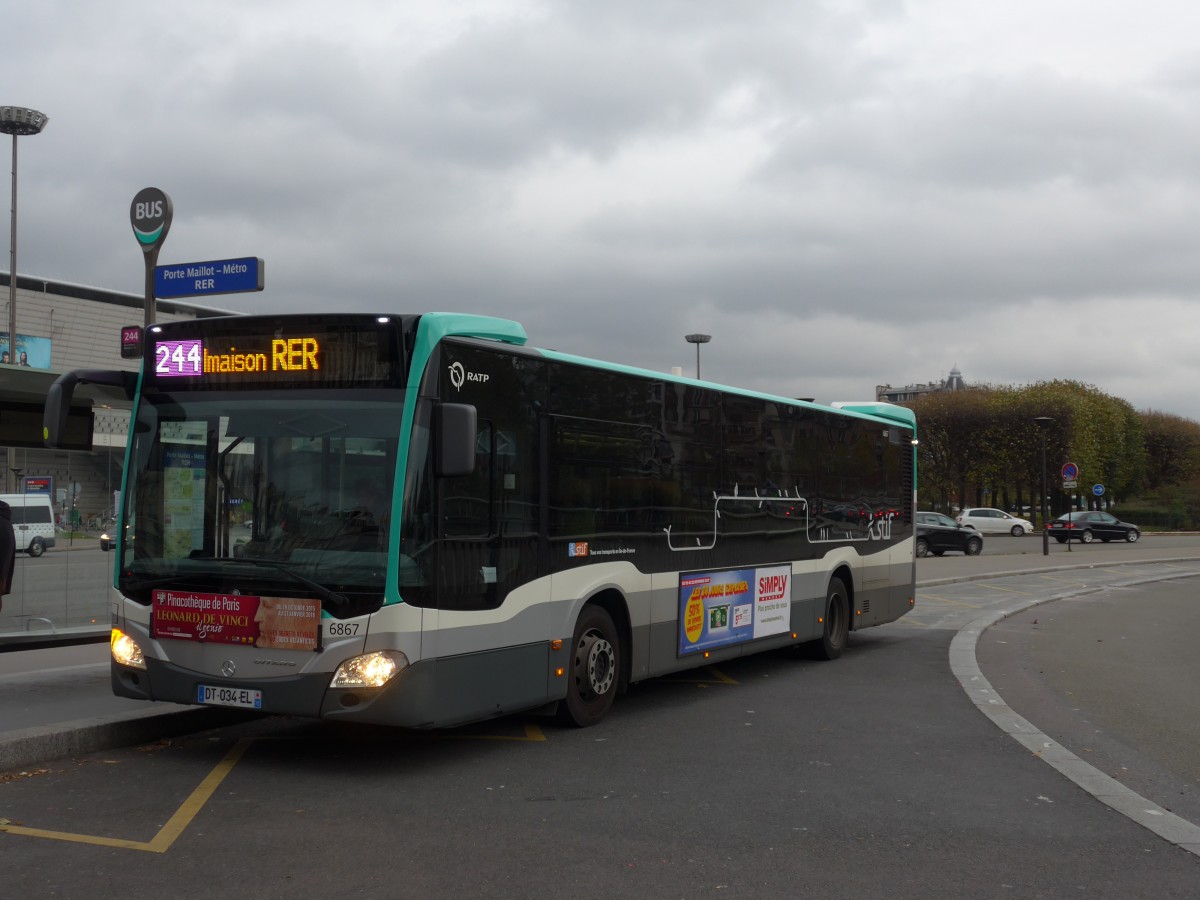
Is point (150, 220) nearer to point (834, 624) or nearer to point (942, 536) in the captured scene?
point (834, 624)

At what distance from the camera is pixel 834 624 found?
1396cm

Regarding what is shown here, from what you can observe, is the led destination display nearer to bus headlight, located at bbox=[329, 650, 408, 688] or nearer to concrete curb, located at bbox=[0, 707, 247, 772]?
bus headlight, located at bbox=[329, 650, 408, 688]

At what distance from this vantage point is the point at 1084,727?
31.8ft

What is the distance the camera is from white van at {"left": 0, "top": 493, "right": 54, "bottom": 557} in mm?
12883

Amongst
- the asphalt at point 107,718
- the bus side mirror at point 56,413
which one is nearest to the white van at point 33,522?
the asphalt at point 107,718

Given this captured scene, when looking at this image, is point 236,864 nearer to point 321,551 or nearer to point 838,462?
point 321,551

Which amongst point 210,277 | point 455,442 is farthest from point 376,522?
point 210,277

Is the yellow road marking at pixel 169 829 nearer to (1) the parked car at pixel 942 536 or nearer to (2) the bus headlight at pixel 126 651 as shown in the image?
(2) the bus headlight at pixel 126 651

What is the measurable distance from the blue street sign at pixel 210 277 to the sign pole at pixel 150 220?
0.47 feet

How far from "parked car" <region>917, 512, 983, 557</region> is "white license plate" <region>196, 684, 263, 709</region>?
3753cm

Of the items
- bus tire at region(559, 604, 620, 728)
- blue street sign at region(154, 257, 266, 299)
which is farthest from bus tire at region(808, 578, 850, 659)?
blue street sign at region(154, 257, 266, 299)

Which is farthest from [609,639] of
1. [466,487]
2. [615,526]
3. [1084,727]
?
[1084,727]

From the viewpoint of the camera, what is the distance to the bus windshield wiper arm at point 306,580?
7277 mm

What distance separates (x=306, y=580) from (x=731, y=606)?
16.6 ft
